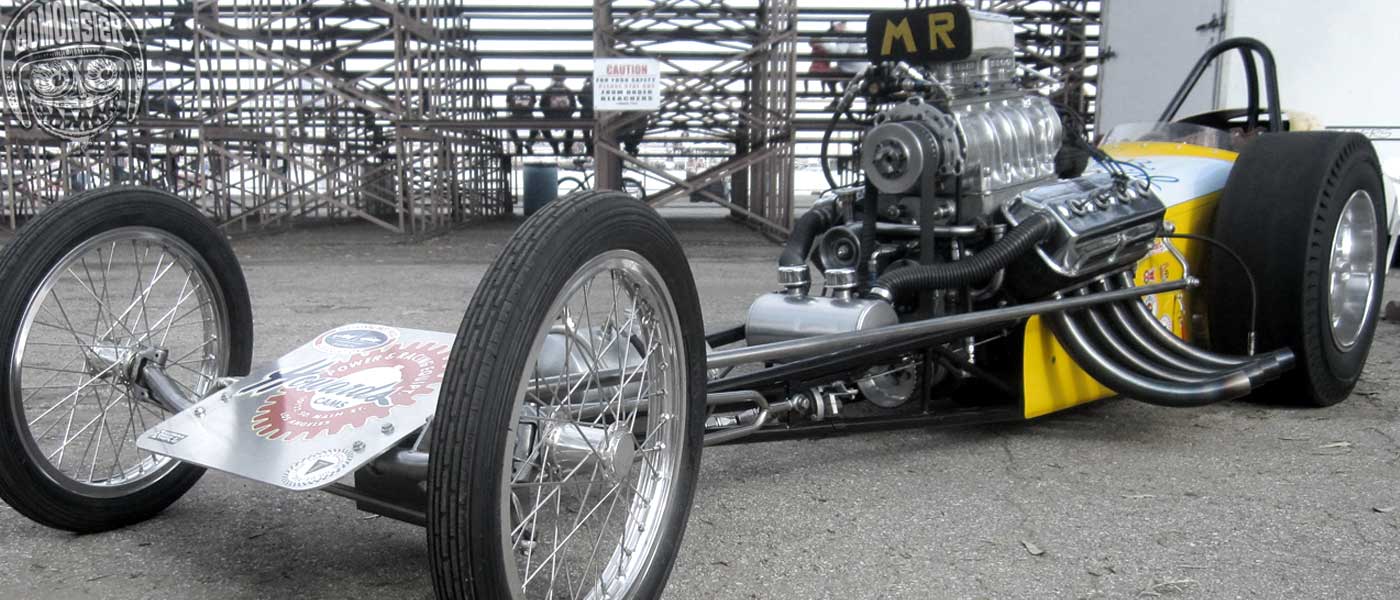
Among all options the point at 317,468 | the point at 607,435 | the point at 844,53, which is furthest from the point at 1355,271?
the point at 844,53

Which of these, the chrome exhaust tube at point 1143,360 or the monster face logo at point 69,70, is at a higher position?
the monster face logo at point 69,70

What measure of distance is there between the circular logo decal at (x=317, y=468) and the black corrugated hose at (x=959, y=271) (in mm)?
1672

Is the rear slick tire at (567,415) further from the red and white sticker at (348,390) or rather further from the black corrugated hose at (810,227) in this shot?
the black corrugated hose at (810,227)

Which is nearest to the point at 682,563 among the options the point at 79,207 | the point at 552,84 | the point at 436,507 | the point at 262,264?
the point at 436,507


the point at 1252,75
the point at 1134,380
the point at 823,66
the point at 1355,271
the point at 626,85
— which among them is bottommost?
the point at 1134,380

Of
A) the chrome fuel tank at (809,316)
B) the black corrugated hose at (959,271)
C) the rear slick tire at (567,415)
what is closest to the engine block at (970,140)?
the black corrugated hose at (959,271)

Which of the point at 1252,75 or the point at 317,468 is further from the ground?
the point at 1252,75

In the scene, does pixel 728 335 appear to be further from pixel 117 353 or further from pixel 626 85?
pixel 626 85

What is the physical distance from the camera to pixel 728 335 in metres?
3.56

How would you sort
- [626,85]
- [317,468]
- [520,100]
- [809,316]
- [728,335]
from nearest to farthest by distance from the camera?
[317,468] < [809,316] < [728,335] < [626,85] < [520,100]

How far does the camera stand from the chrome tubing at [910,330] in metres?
2.47

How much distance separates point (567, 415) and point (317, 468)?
0.46m

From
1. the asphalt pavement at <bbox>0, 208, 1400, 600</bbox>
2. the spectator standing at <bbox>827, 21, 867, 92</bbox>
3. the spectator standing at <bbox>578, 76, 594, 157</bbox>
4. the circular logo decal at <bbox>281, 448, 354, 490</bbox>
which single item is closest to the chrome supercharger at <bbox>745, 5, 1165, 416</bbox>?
the asphalt pavement at <bbox>0, 208, 1400, 600</bbox>

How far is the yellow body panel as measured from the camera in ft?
11.0
